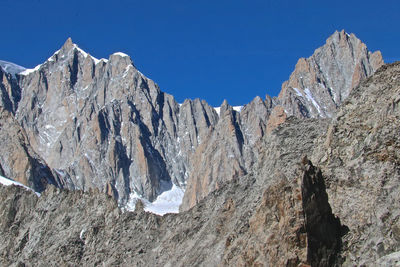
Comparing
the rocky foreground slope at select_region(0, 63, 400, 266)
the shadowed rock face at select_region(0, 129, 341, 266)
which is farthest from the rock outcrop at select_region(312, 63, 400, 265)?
the shadowed rock face at select_region(0, 129, 341, 266)

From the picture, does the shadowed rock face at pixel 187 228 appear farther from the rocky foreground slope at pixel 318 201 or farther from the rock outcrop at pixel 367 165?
the rock outcrop at pixel 367 165

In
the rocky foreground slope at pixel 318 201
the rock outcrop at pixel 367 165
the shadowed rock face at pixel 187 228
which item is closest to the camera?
the rock outcrop at pixel 367 165

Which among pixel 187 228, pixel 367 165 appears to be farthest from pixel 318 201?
pixel 187 228

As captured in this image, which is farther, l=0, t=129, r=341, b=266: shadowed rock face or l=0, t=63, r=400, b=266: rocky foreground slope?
l=0, t=129, r=341, b=266: shadowed rock face

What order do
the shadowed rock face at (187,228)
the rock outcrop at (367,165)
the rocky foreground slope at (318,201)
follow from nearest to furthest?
the rock outcrop at (367,165), the rocky foreground slope at (318,201), the shadowed rock face at (187,228)

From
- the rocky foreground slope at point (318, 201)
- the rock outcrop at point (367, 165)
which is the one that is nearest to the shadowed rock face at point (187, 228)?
the rocky foreground slope at point (318, 201)

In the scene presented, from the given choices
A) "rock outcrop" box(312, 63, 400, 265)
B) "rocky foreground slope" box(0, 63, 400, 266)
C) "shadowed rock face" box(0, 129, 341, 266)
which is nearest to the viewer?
"rock outcrop" box(312, 63, 400, 265)

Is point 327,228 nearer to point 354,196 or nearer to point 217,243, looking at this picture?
point 354,196

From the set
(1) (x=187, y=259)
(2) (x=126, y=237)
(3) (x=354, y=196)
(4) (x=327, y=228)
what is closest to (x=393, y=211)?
(4) (x=327, y=228)

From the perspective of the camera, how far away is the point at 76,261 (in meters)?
57.3

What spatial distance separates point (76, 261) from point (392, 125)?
133 feet

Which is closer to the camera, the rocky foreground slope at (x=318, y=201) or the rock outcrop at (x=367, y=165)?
the rock outcrop at (x=367, y=165)

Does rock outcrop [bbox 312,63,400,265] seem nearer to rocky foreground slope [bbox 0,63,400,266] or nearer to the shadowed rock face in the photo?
rocky foreground slope [bbox 0,63,400,266]

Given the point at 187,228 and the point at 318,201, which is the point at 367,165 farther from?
the point at 187,228
